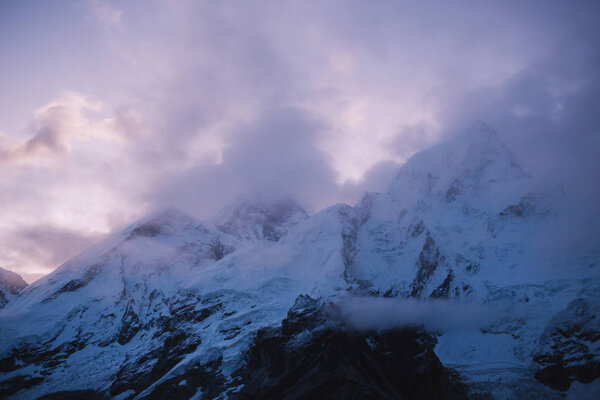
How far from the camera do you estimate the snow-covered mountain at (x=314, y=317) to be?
105 meters

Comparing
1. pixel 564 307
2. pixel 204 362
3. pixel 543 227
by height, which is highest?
pixel 543 227

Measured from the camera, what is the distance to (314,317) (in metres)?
110

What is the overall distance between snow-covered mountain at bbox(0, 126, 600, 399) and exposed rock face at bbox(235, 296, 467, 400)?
0.47m

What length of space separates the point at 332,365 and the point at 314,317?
21.4 m

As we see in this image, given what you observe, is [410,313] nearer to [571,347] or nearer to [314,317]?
[571,347]

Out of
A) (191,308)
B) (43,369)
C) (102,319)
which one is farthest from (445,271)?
(43,369)

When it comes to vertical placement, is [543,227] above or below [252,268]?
above

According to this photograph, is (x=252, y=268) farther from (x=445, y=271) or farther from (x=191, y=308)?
(x=445, y=271)

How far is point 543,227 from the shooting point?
180m

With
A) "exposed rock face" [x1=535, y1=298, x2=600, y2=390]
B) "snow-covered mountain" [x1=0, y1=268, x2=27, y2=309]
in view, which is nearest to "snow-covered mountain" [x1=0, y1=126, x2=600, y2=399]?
"exposed rock face" [x1=535, y1=298, x2=600, y2=390]

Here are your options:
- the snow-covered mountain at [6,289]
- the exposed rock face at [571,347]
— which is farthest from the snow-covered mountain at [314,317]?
the snow-covered mountain at [6,289]

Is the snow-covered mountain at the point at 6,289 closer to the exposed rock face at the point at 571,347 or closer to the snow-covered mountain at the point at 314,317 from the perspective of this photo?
the snow-covered mountain at the point at 314,317

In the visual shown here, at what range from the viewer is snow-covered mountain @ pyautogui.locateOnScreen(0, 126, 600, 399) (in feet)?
346

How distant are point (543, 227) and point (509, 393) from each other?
9582 cm
